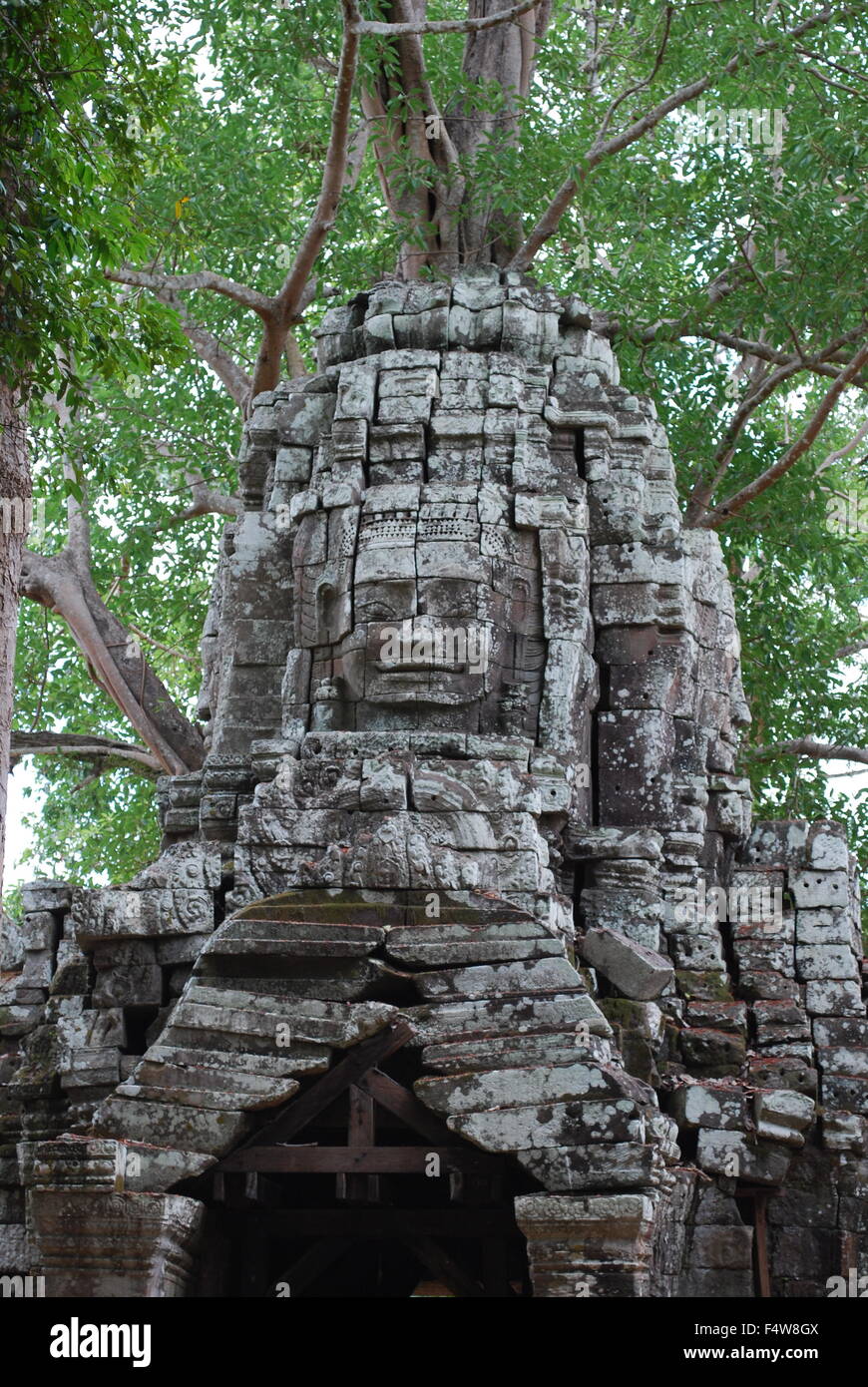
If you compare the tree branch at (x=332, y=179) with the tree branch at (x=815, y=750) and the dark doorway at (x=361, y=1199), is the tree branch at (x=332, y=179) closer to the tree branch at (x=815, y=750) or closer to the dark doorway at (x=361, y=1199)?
the tree branch at (x=815, y=750)

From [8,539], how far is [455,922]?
344 centimetres

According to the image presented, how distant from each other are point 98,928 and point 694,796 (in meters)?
4.60

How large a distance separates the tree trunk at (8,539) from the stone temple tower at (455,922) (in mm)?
1923

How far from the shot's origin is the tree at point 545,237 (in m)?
18.1

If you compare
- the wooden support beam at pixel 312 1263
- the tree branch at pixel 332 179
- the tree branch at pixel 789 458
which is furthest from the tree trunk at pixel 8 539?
the tree branch at pixel 789 458

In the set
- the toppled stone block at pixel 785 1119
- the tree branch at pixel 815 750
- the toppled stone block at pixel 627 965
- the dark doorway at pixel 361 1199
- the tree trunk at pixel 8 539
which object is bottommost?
the dark doorway at pixel 361 1199

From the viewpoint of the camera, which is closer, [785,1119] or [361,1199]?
[361,1199]

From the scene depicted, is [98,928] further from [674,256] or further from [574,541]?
[674,256]

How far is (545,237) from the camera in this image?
60.9 feet

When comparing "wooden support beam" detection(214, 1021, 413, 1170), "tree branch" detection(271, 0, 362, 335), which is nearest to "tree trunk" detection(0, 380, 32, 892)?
"wooden support beam" detection(214, 1021, 413, 1170)

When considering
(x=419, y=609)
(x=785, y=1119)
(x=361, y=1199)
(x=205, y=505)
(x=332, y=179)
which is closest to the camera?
(x=361, y=1199)

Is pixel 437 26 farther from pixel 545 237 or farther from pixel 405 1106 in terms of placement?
pixel 405 1106

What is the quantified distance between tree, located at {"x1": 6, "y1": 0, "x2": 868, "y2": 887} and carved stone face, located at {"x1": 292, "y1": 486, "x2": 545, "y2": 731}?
3.30 m

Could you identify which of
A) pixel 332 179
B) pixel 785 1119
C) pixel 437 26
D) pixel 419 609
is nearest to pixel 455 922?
pixel 785 1119
